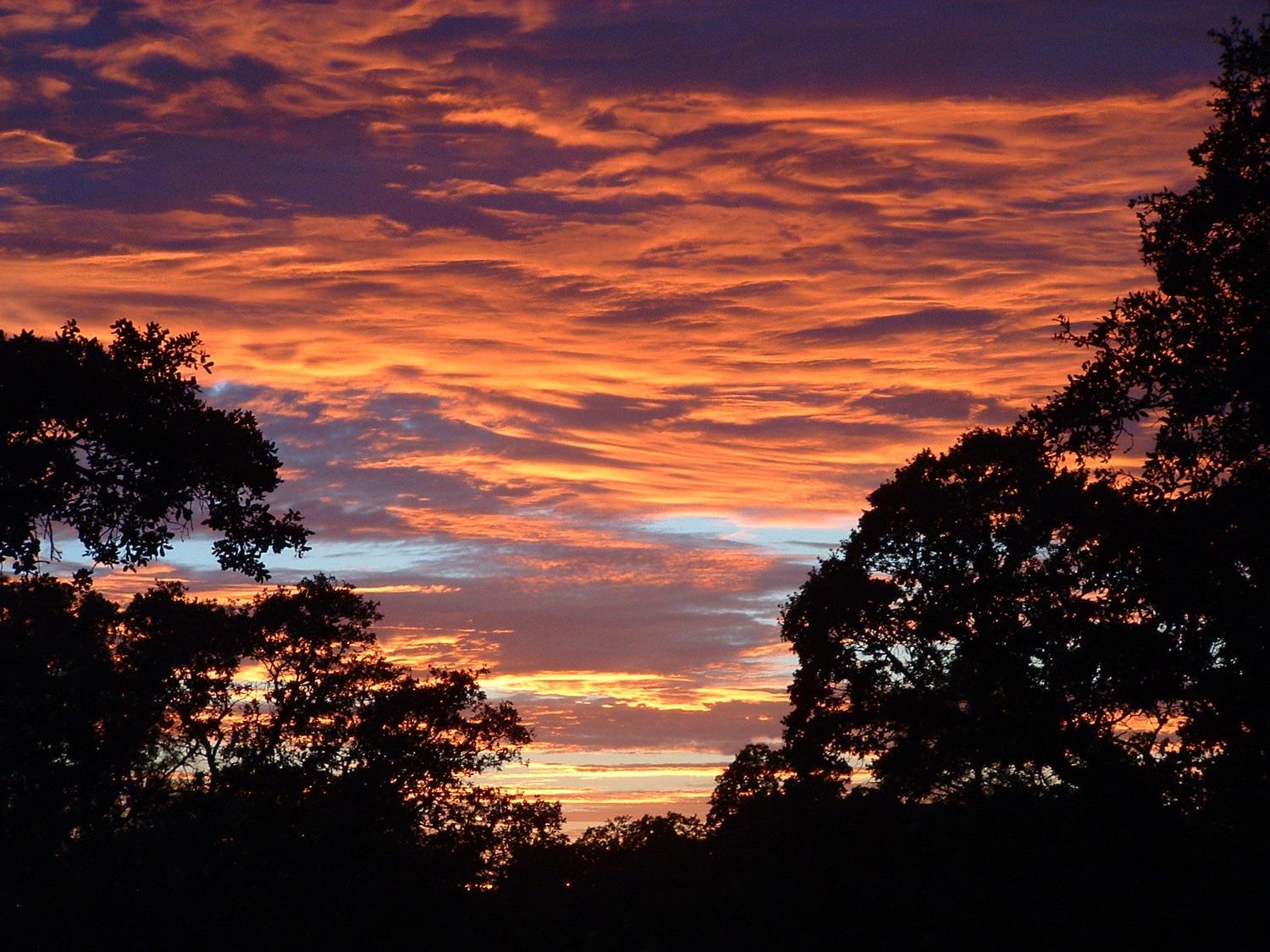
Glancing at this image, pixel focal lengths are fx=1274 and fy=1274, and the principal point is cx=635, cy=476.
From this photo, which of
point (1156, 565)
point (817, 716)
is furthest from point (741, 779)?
point (1156, 565)

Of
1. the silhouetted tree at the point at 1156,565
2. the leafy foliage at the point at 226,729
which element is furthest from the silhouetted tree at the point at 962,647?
the leafy foliage at the point at 226,729

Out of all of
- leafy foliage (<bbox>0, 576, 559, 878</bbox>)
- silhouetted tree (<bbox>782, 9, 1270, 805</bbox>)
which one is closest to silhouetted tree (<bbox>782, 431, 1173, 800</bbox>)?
silhouetted tree (<bbox>782, 9, 1270, 805</bbox>)

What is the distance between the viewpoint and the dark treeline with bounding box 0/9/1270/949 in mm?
18859

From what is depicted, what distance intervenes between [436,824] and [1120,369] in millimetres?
27089

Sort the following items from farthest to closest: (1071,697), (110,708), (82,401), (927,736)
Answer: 1. (110,708)
2. (927,736)
3. (1071,697)
4. (82,401)

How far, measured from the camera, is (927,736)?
1206 inches

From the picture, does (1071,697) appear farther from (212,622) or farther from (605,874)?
(212,622)

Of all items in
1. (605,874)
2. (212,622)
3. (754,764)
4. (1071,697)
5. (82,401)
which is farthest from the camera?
(754,764)

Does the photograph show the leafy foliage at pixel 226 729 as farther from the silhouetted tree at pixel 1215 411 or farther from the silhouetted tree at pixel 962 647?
the silhouetted tree at pixel 1215 411

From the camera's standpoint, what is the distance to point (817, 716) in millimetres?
33062


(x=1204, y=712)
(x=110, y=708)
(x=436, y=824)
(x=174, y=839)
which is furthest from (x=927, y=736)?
(x=110, y=708)

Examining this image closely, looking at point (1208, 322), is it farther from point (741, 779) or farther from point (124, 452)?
point (741, 779)

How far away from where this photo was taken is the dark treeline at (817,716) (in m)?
18.9

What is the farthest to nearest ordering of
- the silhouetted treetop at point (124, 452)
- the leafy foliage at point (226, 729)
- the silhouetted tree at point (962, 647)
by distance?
the leafy foliage at point (226, 729) < the silhouetted tree at point (962, 647) < the silhouetted treetop at point (124, 452)
